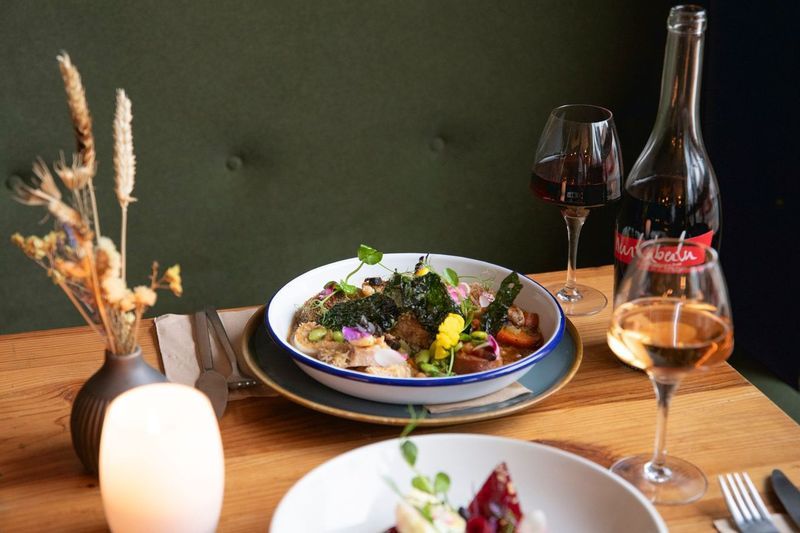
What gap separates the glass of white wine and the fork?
13cm

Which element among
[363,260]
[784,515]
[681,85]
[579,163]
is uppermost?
[681,85]

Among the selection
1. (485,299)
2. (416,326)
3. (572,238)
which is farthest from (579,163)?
(416,326)

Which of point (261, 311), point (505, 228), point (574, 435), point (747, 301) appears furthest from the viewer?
point (505, 228)

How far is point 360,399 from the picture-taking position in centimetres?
104

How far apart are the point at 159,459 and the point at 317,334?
370 millimetres

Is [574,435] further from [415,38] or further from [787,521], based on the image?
[415,38]

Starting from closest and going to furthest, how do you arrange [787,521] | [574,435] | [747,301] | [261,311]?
[787,521] < [574,435] < [261,311] < [747,301]

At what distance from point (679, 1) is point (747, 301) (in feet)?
2.26

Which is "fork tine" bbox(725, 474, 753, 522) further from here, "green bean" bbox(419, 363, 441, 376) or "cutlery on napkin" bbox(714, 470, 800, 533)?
"green bean" bbox(419, 363, 441, 376)

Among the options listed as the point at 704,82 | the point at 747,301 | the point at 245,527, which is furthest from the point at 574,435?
the point at 704,82

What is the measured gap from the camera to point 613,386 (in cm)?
112

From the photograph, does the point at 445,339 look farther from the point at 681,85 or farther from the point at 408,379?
the point at 681,85

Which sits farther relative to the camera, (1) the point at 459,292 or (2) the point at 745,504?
(1) the point at 459,292

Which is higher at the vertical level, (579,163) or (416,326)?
(579,163)
